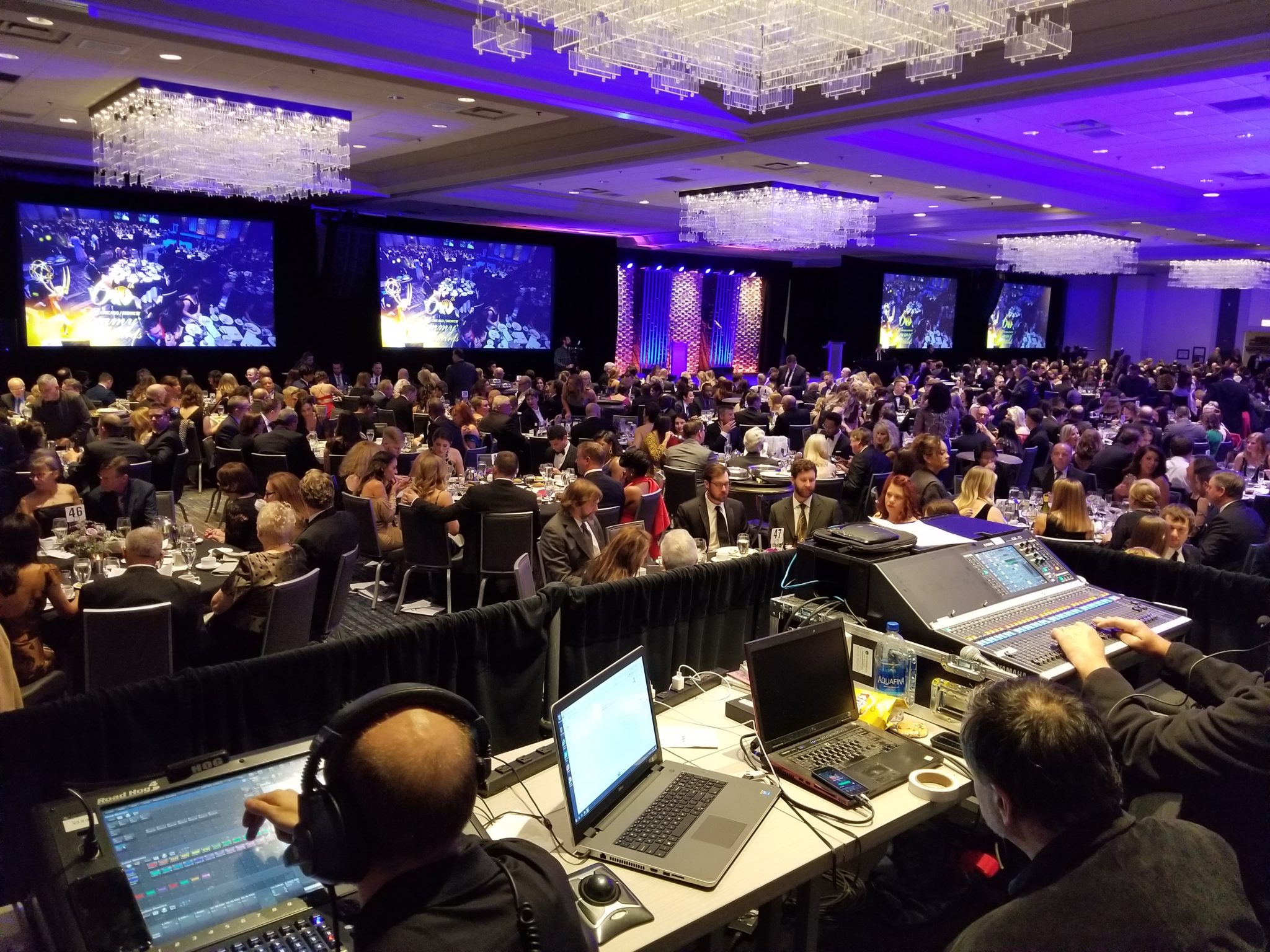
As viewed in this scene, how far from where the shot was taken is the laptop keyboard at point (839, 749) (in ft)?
8.57

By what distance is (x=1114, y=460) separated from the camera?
7.73m

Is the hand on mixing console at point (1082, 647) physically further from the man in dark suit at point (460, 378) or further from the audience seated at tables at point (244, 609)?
the man in dark suit at point (460, 378)

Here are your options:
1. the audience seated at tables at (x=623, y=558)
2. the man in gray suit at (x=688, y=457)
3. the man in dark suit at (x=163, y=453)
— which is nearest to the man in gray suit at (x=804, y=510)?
the man in gray suit at (x=688, y=457)

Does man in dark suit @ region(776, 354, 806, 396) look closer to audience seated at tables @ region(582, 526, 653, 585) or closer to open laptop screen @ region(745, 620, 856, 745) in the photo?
audience seated at tables @ region(582, 526, 653, 585)

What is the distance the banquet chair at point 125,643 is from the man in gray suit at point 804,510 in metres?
3.33

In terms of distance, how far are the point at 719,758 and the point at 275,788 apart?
4.32ft

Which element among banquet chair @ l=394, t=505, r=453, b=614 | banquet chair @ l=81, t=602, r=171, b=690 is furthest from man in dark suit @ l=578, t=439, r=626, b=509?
banquet chair @ l=81, t=602, r=171, b=690

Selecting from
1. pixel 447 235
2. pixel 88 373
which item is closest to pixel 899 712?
pixel 88 373

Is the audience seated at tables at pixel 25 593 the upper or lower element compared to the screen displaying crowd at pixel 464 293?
lower

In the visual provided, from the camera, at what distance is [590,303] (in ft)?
60.0

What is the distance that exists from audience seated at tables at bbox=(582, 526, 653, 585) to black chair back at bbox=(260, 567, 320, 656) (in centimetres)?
117

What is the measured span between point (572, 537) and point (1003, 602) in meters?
2.31

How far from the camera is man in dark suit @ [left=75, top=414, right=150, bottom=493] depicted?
638 cm

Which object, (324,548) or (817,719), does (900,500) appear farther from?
(324,548)
